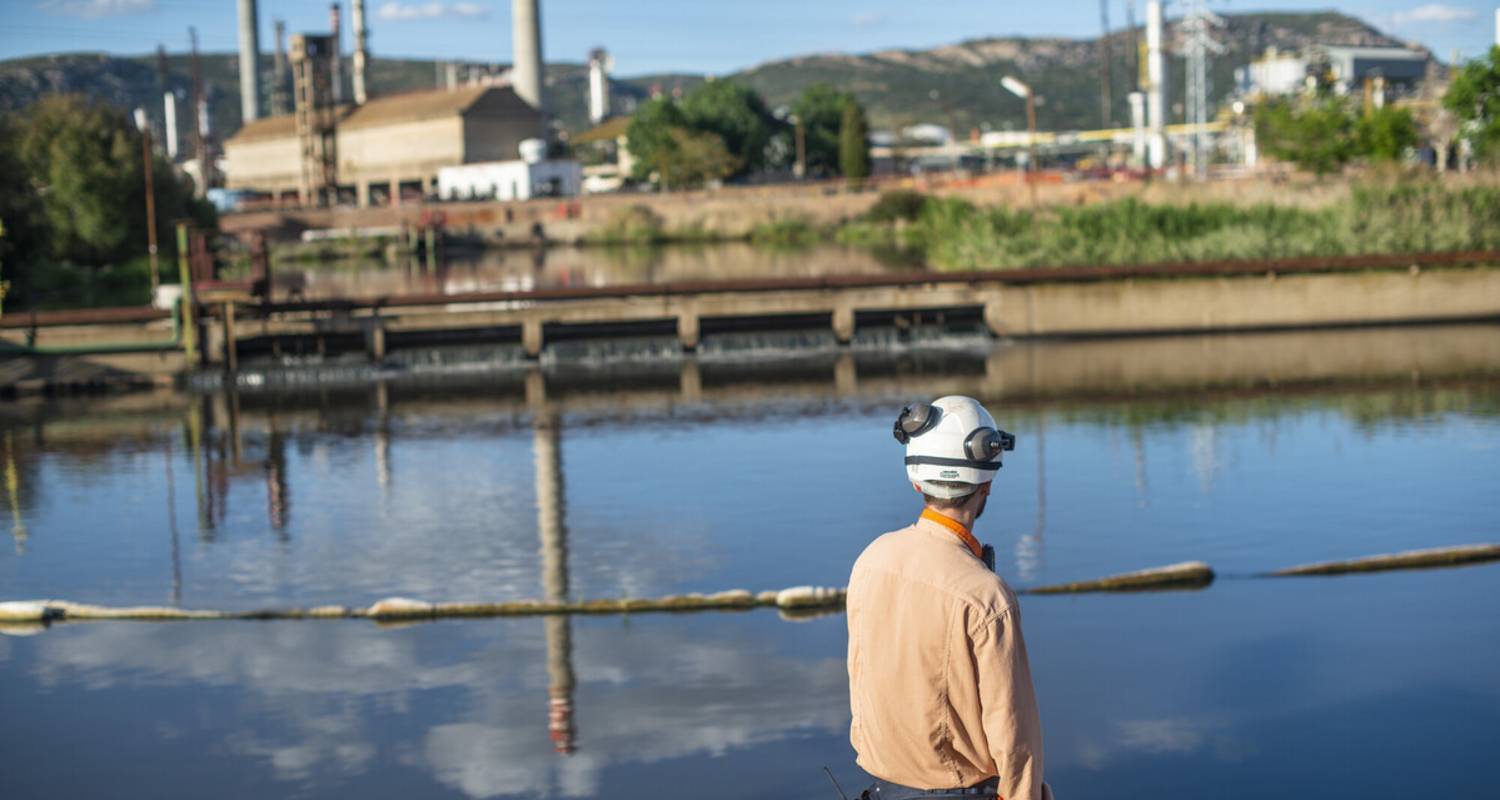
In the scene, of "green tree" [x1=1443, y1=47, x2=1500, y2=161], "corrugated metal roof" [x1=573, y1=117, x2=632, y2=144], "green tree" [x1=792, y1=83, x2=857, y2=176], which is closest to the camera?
"green tree" [x1=1443, y1=47, x2=1500, y2=161]

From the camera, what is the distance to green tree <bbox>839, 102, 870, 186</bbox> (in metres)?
141

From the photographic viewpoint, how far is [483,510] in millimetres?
16922

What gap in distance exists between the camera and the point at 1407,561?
12.9 meters

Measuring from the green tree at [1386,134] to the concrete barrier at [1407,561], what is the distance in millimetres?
66193

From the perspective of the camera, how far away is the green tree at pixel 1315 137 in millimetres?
78812

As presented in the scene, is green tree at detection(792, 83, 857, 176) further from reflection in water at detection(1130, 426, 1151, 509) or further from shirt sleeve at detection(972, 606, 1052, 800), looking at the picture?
shirt sleeve at detection(972, 606, 1052, 800)

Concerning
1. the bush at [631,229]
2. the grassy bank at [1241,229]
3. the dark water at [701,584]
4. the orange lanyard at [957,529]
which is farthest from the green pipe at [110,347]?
the bush at [631,229]

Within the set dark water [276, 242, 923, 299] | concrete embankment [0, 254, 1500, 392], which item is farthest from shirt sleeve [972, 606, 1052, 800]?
dark water [276, 242, 923, 299]

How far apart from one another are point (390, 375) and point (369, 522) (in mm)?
14592

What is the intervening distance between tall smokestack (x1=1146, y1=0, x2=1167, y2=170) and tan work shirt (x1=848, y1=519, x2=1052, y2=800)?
108399mm

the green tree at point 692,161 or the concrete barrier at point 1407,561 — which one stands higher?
the green tree at point 692,161

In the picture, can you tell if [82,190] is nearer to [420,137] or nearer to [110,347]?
[110,347]

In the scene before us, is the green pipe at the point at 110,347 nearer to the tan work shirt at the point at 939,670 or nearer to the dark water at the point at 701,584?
the dark water at the point at 701,584

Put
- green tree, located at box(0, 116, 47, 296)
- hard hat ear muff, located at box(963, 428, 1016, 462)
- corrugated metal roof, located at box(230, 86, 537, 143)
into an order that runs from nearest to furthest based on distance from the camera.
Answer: hard hat ear muff, located at box(963, 428, 1016, 462) → green tree, located at box(0, 116, 47, 296) → corrugated metal roof, located at box(230, 86, 537, 143)
